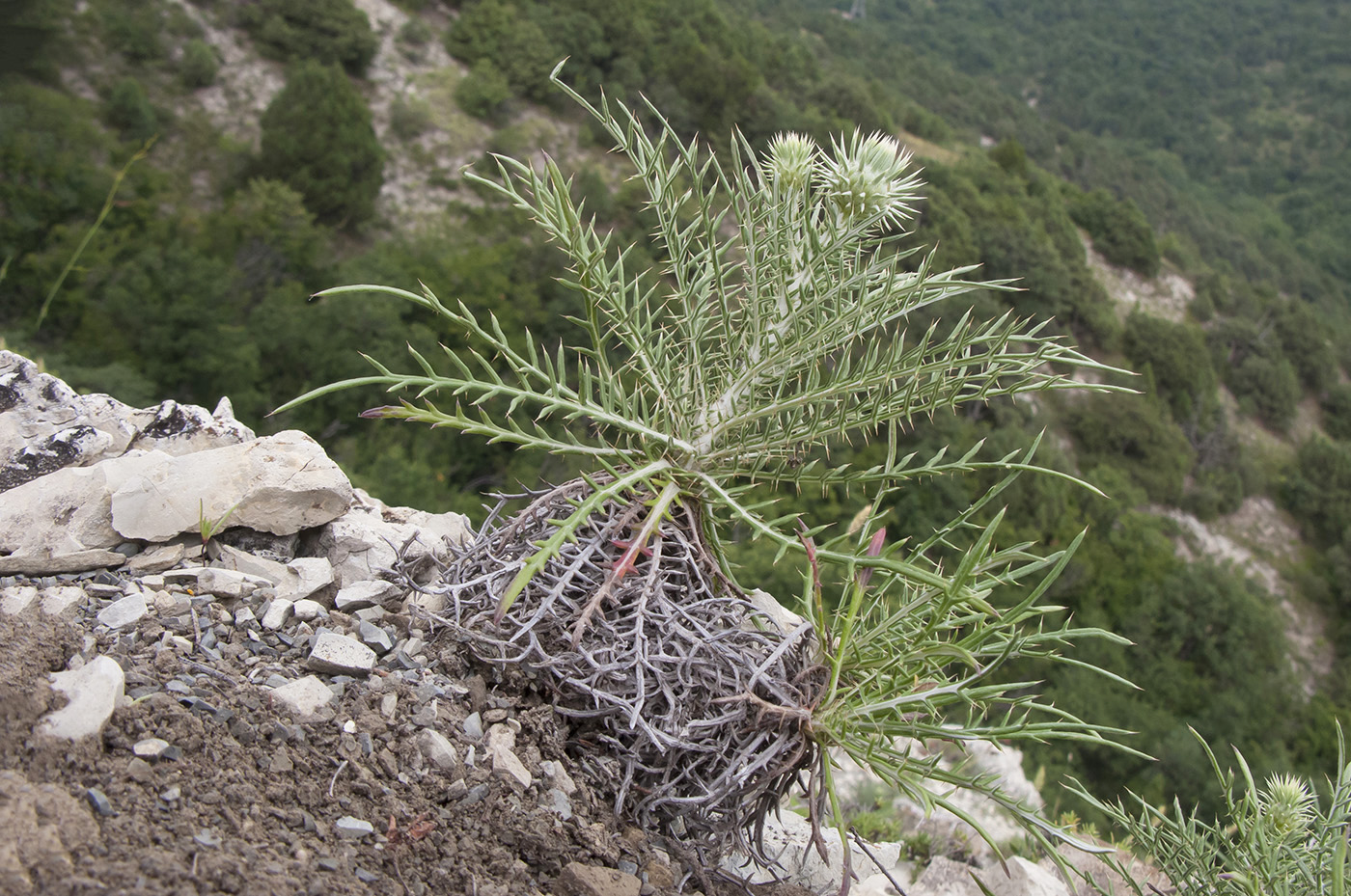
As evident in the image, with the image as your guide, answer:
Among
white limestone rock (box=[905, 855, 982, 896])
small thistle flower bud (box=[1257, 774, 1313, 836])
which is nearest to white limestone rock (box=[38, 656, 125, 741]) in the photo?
white limestone rock (box=[905, 855, 982, 896])

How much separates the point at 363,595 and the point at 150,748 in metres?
0.62

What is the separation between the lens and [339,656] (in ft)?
5.41

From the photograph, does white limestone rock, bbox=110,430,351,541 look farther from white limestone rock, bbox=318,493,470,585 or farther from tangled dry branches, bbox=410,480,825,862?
tangled dry branches, bbox=410,480,825,862

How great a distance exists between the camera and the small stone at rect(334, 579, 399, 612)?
1.87 metres

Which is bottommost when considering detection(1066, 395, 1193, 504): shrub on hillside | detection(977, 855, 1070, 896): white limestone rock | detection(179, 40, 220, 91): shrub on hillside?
detection(1066, 395, 1193, 504): shrub on hillside

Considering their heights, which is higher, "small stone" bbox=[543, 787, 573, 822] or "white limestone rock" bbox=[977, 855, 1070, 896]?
"small stone" bbox=[543, 787, 573, 822]

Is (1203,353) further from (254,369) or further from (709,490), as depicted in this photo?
(709,490)

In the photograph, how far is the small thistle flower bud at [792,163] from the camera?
6.13 feet

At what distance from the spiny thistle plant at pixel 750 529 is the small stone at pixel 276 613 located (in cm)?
35

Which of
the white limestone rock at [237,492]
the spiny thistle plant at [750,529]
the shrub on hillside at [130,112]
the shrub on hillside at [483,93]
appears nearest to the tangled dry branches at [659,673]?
the spiny thistle plant at [750,529]

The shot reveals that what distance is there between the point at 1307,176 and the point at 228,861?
338 ft

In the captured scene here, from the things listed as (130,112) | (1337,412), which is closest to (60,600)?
(130,112)

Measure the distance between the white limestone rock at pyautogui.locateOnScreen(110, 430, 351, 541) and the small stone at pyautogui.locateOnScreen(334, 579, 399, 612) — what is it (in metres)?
0.34

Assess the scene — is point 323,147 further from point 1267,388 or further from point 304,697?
point 1267,388
